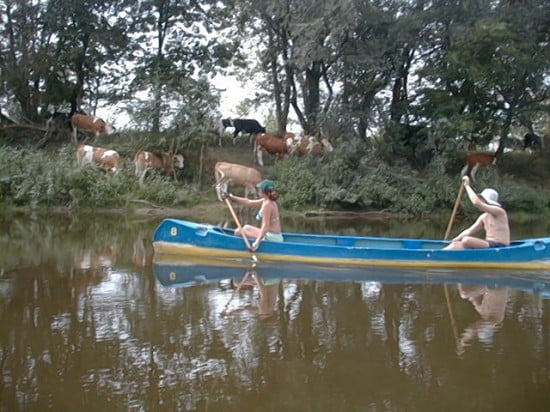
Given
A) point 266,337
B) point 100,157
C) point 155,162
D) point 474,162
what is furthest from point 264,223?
point 474,162

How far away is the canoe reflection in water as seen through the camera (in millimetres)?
7055

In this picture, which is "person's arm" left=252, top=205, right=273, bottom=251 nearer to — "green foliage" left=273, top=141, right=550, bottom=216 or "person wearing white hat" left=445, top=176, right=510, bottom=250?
"person wearing white hat" left=445, top=176, right=510, bottom=250

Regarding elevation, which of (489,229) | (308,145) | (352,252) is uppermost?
(308,145)

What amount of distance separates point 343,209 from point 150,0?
1126cm

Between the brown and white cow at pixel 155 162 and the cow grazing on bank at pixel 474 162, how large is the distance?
33.8 feet

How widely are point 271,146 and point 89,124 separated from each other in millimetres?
6669

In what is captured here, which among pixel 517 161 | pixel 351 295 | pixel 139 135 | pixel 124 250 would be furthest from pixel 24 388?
pixel 517 161

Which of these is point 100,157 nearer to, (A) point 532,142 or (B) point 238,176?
(B) point 238,176

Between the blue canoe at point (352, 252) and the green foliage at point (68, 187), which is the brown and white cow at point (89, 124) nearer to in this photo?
the green foliage at point (68, 187)

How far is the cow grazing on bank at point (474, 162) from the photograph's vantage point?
22578 millimetres

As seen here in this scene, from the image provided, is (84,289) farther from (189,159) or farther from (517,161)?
(517,161)

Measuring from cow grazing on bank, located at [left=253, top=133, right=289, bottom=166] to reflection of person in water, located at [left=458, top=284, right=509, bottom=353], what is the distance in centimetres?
1435

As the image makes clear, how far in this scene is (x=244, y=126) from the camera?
23.8 metres

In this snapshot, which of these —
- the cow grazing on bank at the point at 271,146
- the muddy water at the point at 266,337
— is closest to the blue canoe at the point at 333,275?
the muddy water at the point at 266,337
